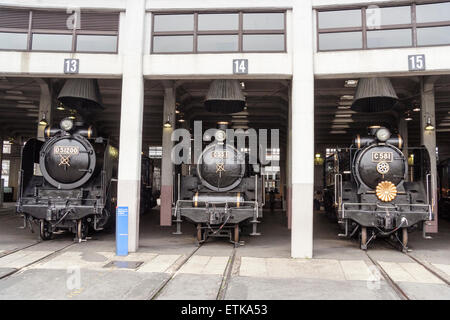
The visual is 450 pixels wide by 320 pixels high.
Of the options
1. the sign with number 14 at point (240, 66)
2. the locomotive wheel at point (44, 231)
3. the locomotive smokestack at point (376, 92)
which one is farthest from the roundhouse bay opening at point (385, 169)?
the locomotive wheel at point (44, 231)

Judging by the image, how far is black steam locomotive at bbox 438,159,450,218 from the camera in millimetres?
16859

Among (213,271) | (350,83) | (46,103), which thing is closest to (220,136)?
(213,271)

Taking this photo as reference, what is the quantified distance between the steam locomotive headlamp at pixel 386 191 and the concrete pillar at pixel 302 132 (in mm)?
1997

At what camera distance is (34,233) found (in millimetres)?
10883

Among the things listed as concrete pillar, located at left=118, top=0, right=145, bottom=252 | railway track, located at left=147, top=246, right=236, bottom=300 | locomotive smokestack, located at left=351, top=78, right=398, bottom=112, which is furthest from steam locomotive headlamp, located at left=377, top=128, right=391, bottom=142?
concrete pillar, located at left=118, top=0, right=145, bottom=252

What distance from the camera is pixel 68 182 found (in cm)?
977

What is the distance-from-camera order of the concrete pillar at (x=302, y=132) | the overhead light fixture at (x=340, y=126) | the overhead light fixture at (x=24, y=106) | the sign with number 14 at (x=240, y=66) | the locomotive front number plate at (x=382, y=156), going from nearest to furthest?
1. the concrete pillar at (x=302, y=132)
2. the sign with number 14 at (x=240, y=66)
3. the locomotive front number plate at (x=382, y=156)
4. the overhead light fixture at (x=24, y=106)
5. the overhead light fixture at (x=340, y=126)

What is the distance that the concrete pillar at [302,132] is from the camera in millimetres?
8078

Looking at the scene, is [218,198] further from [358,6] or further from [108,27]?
[358,6]

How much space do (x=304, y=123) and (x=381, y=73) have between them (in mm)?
2188

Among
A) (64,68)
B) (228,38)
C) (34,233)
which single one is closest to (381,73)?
(228,38)

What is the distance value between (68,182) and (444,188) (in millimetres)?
17290

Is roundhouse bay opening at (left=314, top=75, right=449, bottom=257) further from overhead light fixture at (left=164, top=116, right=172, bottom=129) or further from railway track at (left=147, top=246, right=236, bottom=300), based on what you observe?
overhead light fixture at (left=164, top=116, right=172, bottom=129)

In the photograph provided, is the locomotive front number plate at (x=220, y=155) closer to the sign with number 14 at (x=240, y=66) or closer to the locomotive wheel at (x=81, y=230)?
the sign with number 14 at (x=240, y=66)
